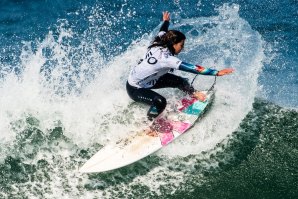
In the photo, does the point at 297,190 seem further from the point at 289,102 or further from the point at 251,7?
the point at 251,7

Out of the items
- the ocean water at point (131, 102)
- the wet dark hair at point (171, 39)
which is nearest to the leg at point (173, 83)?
the ocean water at point (131, 102)

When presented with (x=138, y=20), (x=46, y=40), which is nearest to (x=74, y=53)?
(x=46, y=40)

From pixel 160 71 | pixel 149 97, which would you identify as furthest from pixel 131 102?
pixel 160 71

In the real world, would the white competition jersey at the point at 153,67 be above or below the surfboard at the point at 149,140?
above

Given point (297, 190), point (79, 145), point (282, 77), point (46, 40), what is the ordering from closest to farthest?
point (297, 190)
point (79, 145)
point (282, 77)
point (46, 40)

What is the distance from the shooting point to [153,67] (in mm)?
8023

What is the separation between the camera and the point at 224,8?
13.9m

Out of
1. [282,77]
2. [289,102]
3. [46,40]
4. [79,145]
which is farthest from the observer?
[46,40]

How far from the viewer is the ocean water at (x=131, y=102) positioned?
26.9 feet

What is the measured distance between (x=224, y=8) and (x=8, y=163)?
8.33 m

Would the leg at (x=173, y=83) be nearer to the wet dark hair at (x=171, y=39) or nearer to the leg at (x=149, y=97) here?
the leg at (x=149, y=97)

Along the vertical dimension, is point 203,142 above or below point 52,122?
below

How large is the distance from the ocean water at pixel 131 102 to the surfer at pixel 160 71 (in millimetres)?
738

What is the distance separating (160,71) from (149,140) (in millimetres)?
1368
